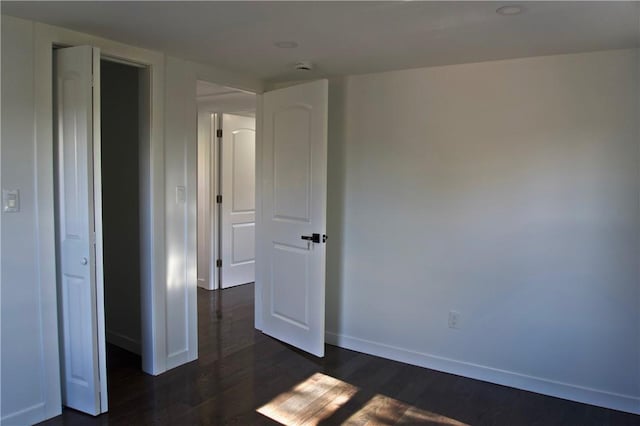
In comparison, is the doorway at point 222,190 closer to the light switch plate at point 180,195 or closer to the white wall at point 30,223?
the light switch plate at point 180,195

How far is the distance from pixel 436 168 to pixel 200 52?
181 cm

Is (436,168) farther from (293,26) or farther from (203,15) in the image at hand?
(203,15)

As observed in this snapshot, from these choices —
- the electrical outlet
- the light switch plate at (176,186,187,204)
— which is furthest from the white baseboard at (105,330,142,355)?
the electrical outlet

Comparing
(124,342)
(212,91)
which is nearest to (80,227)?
(124,342)

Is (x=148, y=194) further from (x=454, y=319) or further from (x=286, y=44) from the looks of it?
(x=454, y=319)

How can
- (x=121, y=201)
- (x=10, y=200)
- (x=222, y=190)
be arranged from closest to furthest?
(x=10, y=200) < (x=121, y=201) < (x=222, y=190)

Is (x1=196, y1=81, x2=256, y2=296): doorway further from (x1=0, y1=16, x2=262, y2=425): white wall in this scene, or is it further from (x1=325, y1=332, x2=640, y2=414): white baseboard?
(x1=0, y1=16, x2=262, y2=425): white wall

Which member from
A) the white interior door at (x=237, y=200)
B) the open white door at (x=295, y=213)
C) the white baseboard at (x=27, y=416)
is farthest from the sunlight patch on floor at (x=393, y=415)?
the white interior door at (x=237, y=200)

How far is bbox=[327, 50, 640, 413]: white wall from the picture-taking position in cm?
288

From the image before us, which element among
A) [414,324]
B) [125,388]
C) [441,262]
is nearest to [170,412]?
[125,388]

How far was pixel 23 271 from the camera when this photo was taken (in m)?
2.53

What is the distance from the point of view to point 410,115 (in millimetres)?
3494

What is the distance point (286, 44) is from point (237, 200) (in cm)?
319

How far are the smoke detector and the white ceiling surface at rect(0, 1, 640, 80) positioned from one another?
0.13 metres
